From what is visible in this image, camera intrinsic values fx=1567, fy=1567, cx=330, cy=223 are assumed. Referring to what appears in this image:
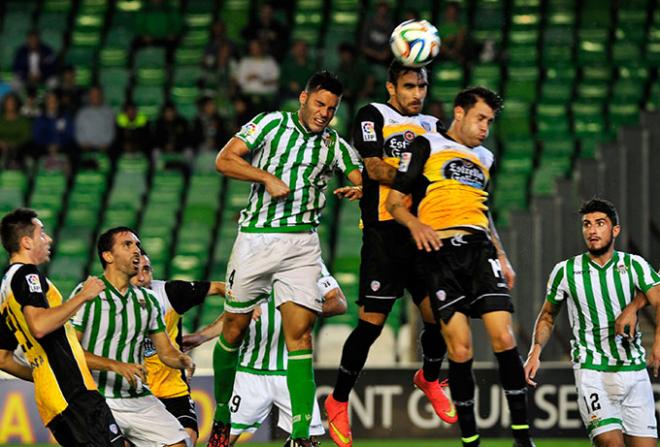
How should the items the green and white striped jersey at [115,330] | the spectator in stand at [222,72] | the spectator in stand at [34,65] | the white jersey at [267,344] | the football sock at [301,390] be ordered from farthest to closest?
the spectator in stand at [34,65]
the spectator in stand at [222,72]
the white jersey at [267,344]
the green and white striped jersey at [115,330]
the football sock at [301,390]

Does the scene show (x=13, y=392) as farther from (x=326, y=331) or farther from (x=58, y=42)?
(x=58, y=42)

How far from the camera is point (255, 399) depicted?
1033cm

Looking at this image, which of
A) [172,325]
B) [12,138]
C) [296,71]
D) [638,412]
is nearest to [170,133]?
[296,71]

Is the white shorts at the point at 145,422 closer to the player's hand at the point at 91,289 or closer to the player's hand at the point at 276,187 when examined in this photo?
the player's hand at the point at 91,289

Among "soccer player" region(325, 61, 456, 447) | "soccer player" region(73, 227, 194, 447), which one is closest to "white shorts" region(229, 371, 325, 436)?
"soccer player" region(73, 227, 194, 447)

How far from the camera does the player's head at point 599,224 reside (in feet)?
29.5

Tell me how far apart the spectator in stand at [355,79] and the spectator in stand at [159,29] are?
8.76ft

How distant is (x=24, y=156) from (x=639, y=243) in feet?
23.2

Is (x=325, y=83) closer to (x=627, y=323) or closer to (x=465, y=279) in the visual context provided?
(x=465, y=279)

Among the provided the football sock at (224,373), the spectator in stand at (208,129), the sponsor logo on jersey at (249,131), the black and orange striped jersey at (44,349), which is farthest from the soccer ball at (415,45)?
the spectator in stand at (208,129)

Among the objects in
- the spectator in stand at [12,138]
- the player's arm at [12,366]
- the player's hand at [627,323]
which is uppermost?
the spectator in stand at [12,138]

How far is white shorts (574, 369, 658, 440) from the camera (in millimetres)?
9055

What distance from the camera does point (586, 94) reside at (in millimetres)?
17578

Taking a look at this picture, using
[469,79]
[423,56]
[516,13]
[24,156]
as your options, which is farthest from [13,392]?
[516,13]
